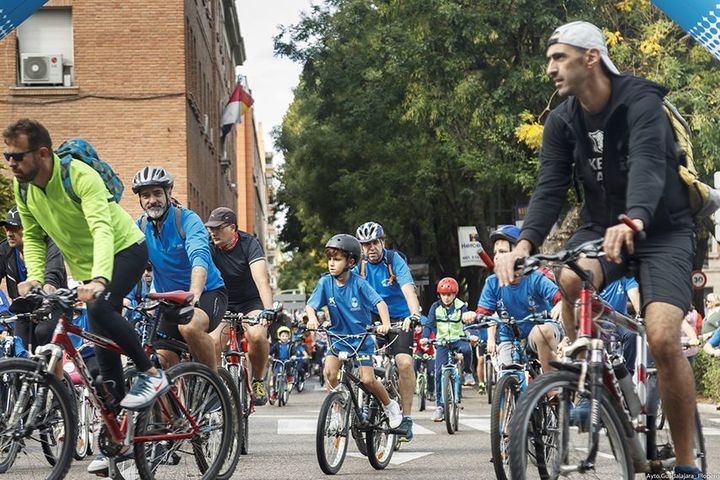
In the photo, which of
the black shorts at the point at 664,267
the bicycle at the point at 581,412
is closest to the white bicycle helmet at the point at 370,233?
the black shorts at the point at 664,267

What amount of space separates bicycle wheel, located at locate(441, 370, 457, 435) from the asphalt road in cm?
11

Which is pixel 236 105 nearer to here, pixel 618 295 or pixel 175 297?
pixel 618 295

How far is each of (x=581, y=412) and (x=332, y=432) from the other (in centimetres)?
457

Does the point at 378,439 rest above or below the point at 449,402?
above

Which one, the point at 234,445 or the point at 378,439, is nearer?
the point at 234,445

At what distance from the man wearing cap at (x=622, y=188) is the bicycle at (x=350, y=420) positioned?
12.4 feet

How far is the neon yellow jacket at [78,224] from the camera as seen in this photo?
655cm

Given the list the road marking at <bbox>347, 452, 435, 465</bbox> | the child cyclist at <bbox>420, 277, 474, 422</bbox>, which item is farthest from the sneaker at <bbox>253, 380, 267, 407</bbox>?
the child cyclist at <bbox>420, 277, 474, 422</bbox>

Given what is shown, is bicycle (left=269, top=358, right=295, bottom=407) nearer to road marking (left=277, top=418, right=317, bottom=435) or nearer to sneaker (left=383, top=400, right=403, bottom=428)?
road marking (left=277, top=418, right=317, bottom=435)

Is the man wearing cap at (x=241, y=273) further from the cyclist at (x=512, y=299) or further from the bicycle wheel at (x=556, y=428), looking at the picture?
the bicycle wheel at (x=556, y=428)

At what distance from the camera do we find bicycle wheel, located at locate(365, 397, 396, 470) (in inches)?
386

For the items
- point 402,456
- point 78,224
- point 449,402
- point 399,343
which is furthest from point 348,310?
point 449,402

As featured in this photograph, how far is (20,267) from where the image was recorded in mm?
11359

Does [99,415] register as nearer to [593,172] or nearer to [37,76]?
[593,172]
